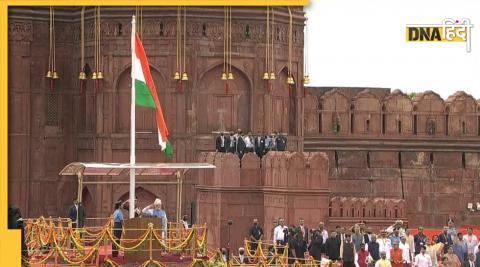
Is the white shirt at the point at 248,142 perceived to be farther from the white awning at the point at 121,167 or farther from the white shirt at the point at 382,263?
the white shirt at the point at 382,263

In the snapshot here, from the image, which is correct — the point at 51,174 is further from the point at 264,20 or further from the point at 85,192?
the point at 264,20

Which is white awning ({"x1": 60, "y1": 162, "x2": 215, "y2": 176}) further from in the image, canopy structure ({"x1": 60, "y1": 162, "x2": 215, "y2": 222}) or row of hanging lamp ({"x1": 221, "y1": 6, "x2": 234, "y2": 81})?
row of hanging lamp ({"x1": 221, "y1": 6, "x2": 234, "y2": 81})

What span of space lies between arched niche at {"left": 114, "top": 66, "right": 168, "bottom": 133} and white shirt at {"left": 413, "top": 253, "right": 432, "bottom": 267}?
12.2 metres

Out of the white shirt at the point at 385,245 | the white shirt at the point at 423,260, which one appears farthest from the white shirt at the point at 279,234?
the white shirt at the point at 423,260

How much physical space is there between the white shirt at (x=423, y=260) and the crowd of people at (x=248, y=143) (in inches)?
352

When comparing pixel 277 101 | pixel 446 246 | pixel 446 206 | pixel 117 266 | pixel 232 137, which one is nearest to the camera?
pixel 117 266

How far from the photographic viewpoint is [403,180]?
49.9 metres

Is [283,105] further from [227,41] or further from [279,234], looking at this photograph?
[279,234]

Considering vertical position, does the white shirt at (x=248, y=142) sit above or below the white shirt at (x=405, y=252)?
above

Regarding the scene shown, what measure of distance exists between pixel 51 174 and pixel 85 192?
3.99 ft

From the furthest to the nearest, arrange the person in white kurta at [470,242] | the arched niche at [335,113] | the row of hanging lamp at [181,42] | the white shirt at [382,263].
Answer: the arched niche at [335,113] → the row of hanging lamp at [181,42] → the person in white kurta at [470,242] → the white shirt at [382,263]

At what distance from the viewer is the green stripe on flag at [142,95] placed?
32.5 metres

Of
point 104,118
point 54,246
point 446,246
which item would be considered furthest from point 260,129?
point 54,246

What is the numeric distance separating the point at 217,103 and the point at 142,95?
1298 cm
